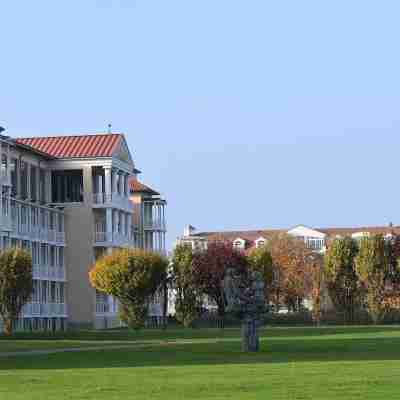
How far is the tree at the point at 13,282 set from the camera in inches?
3445

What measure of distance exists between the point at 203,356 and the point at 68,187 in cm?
7253

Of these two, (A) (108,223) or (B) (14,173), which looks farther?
(A) (108,223)

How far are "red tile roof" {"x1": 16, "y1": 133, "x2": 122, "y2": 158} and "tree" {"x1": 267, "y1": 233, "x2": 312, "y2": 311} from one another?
3301 centimetres

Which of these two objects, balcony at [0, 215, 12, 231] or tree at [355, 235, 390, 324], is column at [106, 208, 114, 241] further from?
tree at [355, 235, 390, 324]

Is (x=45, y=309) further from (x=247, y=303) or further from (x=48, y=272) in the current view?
(x=247, y=303)

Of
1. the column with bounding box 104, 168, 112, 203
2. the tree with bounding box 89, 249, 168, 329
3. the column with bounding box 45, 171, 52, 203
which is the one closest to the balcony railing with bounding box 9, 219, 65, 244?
the column with bounding box 45, 171, 52, 203

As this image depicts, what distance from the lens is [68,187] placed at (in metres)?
119

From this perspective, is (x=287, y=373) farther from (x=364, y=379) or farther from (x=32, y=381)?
(x=32, y=381)

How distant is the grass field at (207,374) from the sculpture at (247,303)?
903 mm

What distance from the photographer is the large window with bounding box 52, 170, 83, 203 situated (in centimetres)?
11881

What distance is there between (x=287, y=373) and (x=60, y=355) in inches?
706

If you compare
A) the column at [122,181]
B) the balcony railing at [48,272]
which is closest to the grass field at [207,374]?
the balcony railing at [48,272]

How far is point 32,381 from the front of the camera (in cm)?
3362

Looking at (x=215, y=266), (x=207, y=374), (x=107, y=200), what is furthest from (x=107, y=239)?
(x=207, y=374)
